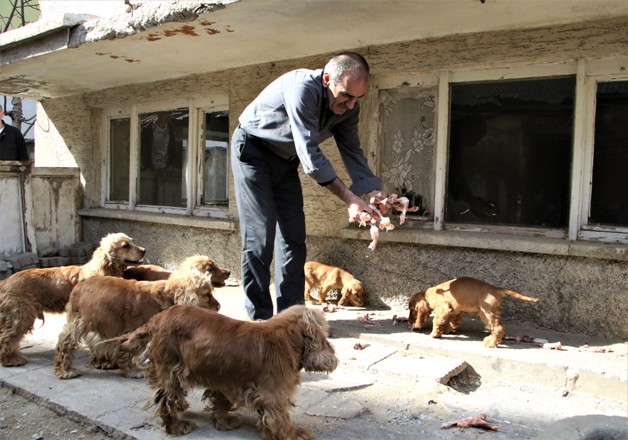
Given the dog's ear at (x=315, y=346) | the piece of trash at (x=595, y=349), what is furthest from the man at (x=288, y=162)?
the piece of trash at (x=595, y=349)

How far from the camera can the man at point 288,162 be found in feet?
11.5

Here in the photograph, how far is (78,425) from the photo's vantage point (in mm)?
3250

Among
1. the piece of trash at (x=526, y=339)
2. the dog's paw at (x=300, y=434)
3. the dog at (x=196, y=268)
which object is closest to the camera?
the dog's paw at (x=300, y=434)

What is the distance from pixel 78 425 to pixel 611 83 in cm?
484

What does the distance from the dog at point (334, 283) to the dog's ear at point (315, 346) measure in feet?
9.10

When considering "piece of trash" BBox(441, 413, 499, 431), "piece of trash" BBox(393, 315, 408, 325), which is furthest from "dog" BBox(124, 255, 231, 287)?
"piece of trash" BBox(441, 413, 499, 431)

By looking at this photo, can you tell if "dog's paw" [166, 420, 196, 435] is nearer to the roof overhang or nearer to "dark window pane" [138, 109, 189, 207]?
the roof overhang

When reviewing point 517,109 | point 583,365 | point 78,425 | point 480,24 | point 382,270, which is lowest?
point 78,425

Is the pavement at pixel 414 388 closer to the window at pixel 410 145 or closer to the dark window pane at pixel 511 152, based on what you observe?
the dark window pane at pixel 511 152

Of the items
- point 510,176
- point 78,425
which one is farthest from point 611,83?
point 78,425

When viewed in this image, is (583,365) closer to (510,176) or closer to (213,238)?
(510,176)

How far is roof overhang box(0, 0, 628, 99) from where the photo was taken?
173 inches

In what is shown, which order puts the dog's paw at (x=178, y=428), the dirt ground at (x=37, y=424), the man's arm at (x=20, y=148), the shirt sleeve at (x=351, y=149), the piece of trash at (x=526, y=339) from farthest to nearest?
the man's arm at (x=20, y=148)
the piece of trash at (x=526, y=339)
the shirt sleeve at (x=351, y=149)
the dirt ground at (x=37, y=424)
the dog's paw at (x=178, y=428)

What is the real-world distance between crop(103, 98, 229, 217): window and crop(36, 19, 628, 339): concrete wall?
44 centimetres
